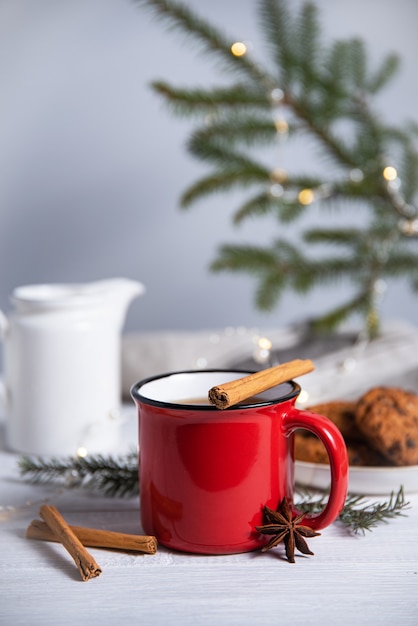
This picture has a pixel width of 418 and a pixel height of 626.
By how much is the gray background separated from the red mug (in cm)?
117

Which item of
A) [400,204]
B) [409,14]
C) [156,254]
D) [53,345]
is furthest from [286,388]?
[409,14]

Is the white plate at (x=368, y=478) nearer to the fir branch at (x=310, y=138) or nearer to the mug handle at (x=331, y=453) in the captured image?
the mug handle at (x=331, y=453)

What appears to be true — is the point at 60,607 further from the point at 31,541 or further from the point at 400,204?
the point at 400,204

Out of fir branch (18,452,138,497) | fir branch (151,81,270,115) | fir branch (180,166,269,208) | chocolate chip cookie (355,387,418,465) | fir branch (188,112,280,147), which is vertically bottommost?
fir branch (18,452,138,497)

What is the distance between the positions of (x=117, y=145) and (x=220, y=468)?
1.23 m

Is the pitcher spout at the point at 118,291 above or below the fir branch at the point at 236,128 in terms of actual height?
below

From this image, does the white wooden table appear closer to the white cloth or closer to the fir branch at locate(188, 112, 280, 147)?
the white cloth

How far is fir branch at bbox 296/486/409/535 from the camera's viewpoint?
61 centimetres

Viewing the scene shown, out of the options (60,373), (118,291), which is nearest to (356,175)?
(118,291)

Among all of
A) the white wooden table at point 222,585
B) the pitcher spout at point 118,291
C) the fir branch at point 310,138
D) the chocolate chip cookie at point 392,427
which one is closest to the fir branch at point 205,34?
the fir branch at point 310,138

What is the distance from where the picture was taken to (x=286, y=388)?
596mm

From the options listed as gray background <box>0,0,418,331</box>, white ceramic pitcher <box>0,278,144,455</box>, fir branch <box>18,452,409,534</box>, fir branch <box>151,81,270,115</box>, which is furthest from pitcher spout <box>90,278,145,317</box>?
gray background <box>0,0,418,331</box>

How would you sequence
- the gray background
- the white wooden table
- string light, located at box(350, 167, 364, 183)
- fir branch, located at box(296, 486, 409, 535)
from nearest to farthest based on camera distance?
the white wooden table, fir branch, located at box(296, 486, 409, 535), string light, located at box(350, 167, 364, 183), the gray background

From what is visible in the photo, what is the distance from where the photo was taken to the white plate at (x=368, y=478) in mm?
655
